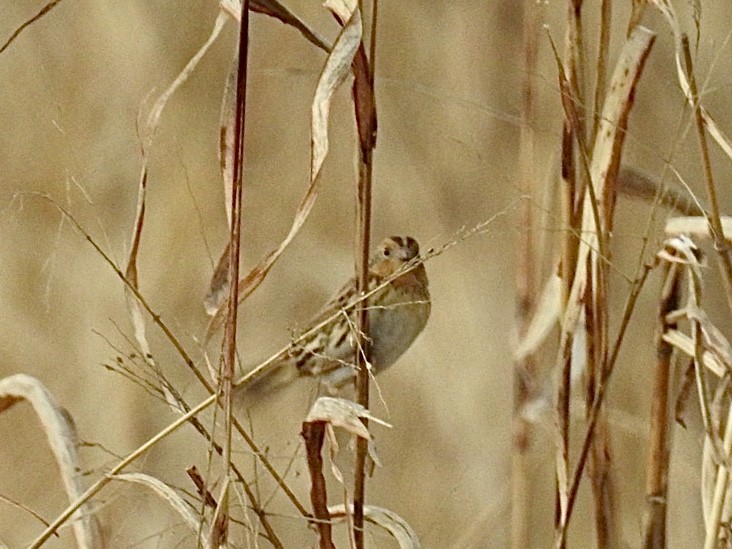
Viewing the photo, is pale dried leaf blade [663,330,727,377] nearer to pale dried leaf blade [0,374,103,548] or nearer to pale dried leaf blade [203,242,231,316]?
pale dried leaf blade [203,242,231,316]

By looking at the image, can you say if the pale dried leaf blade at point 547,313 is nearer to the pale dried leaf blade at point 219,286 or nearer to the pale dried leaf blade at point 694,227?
the pale dried leaf blade at point 694,227

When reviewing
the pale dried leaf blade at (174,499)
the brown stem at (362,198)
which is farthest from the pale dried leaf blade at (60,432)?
the brown stem at (362,198)

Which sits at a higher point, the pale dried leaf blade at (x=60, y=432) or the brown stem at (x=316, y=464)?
the brown stem at (x=316, y=464)

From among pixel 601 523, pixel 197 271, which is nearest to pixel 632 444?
pixel 601 523

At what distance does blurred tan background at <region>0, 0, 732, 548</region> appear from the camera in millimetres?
914

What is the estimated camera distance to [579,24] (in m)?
0.60

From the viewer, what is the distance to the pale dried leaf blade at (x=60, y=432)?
2.41ft

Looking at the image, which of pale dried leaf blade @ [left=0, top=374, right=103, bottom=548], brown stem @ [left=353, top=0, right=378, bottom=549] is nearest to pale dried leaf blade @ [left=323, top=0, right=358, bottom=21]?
brown stem @ [left=353, top=0, right=378, bottom=549]

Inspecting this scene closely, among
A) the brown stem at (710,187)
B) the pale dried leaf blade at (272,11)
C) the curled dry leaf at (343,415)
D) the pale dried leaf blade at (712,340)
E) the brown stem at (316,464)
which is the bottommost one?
the brown stem at (316,464)

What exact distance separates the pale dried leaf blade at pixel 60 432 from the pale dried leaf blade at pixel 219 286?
195mm

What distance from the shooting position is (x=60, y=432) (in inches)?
29.0

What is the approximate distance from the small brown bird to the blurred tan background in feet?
0.47

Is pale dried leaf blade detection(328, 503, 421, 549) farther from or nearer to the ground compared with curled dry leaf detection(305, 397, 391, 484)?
nearer to the ground

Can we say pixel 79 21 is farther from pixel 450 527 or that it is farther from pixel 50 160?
pixel 450 527
